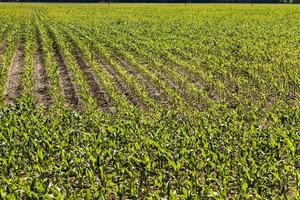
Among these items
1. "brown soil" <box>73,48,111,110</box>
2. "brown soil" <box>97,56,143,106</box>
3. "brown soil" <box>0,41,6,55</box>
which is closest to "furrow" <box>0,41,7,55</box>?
"brown soil" <box>0,41,6,55</box>

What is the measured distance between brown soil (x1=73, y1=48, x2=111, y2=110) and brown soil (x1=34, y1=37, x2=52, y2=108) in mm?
1537

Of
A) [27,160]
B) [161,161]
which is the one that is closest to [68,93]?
[27,160]

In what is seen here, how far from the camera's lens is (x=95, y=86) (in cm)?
1562

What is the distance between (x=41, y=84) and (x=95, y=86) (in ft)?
7.16

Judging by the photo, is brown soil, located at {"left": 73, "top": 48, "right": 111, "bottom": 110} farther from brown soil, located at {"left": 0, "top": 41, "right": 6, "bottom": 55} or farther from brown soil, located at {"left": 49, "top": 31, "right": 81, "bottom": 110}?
brown soil, located at {"left": 0, "top": 41, "right": 6, "bottom": 55}

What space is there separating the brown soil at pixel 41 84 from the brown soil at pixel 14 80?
626 mm

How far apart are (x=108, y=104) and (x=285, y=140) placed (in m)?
6.25

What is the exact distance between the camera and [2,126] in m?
9.91

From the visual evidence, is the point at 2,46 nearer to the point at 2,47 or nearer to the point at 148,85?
the point at 2,47

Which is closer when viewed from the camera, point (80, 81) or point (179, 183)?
point (179, 183)

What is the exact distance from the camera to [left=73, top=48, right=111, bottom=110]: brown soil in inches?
532

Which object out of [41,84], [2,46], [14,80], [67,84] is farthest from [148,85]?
[2,46]

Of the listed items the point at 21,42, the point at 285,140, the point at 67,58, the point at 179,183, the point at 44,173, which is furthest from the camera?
the point at 21,42

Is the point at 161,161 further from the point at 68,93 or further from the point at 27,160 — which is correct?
the point at 68,93
